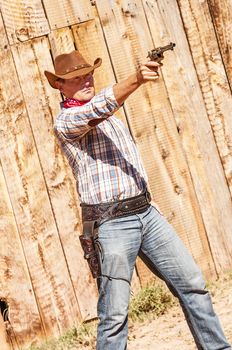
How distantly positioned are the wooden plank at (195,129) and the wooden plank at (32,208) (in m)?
1.15

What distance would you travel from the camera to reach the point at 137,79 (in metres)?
4.45

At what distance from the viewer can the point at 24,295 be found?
6.86 m

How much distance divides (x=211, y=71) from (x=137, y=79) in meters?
2.81

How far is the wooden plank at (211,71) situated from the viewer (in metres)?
7.11

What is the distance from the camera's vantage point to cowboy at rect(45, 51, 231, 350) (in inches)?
186

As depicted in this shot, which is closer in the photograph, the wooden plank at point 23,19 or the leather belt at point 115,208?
the leather belt at point 115,208

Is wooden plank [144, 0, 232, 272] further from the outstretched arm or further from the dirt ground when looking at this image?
the outstretched arm

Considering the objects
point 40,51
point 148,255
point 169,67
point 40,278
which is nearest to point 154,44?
point 169,67

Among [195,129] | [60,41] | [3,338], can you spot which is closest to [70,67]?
[60,41]

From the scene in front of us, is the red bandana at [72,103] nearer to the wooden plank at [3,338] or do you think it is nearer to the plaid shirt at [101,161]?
the plaid shirt at [101,161]

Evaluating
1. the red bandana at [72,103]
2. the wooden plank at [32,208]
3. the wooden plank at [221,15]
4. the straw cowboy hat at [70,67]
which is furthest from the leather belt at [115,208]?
the wooden plank at [221,15]

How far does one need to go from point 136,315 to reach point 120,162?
2.33m

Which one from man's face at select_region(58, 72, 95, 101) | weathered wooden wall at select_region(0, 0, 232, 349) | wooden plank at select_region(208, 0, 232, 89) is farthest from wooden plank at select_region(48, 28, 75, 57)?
man's face at select_region(58, 72, 95, 101)

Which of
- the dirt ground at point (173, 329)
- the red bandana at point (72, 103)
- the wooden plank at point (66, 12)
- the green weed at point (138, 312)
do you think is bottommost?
the dirt ground at point (173, 329)
